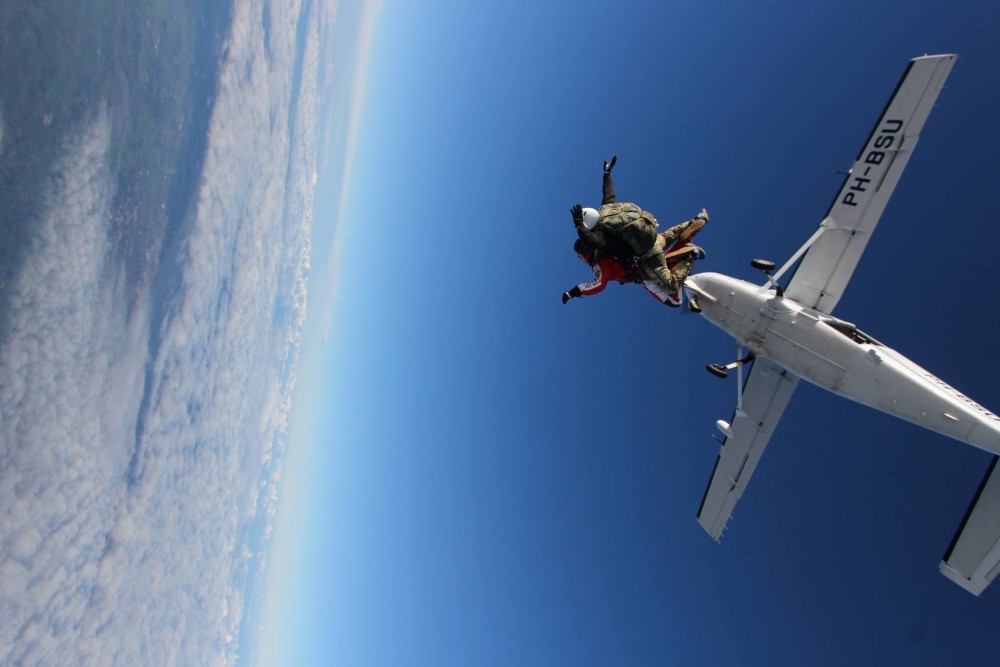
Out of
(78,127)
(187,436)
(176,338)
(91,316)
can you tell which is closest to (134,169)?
(78,127)

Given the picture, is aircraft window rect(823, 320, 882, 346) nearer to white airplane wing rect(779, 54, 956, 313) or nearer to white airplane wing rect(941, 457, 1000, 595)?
white airplane wing rect(779, 54, 956, 313)

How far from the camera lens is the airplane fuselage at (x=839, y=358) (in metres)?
8.62

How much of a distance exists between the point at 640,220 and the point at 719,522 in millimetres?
10083

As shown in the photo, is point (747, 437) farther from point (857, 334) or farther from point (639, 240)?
point (639, 240)

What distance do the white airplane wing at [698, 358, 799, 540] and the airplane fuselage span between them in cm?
108

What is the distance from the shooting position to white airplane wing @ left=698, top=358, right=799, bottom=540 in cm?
1159

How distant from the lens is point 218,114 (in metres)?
49.3

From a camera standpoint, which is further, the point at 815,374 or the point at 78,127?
the point at 78,127

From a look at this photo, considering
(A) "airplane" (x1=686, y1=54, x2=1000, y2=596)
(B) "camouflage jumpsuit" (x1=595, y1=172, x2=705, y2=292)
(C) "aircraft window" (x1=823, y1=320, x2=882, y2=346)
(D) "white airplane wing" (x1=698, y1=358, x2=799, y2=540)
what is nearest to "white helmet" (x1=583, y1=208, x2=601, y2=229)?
(B) "camouflage jumpsuit" (x1=595, y1=172, x2=705, y2=292)

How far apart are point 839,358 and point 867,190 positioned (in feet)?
12.6

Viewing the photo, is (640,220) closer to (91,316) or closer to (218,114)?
(91,316)

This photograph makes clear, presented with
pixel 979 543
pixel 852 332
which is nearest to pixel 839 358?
pixel 852 332

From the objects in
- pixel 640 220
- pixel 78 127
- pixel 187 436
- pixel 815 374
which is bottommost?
pixel 187 436

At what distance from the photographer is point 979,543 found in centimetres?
897
